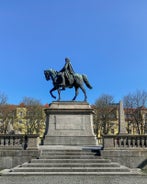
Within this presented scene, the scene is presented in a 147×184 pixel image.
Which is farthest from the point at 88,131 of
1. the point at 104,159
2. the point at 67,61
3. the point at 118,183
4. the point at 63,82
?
the point at 118,183

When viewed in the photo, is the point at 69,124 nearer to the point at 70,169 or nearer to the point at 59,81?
the point at 59,81

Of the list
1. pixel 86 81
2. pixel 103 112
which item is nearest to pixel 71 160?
pixel 86 81

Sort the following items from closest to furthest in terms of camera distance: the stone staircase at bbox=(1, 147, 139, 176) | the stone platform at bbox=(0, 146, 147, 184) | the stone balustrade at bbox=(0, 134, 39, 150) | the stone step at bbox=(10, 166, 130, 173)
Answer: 1. the stone platform at bbox=(0, 146, 147, 184)
2. the stone staircase at bbox=(1, 147, 139, 176)
3. the stone step at bbox=(10, 166, 130, 173)
4. the stone balustrade at bbox=(0, 134, 39, 150)

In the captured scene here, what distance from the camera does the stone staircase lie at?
48.1ft

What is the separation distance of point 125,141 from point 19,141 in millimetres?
6332

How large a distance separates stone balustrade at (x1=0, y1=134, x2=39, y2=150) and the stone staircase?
2.80ft

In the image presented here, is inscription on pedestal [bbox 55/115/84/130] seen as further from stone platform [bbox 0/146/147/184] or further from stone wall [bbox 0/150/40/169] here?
stone wall [bbox 0/150/40/169]

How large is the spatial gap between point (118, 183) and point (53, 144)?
12.3 m

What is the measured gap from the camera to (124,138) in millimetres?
18328

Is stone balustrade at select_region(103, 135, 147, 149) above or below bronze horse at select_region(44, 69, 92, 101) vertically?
below

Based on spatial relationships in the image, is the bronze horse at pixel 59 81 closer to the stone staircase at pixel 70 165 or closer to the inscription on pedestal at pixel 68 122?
the inscription on pedestal at pixel 68 122

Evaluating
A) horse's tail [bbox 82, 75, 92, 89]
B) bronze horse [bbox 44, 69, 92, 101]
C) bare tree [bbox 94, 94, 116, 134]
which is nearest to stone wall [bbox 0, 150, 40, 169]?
bronze horse [bbox 44, 69, 92, 101]

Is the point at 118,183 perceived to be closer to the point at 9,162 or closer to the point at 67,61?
the point at 9,162

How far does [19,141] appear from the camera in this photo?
60.8ft
